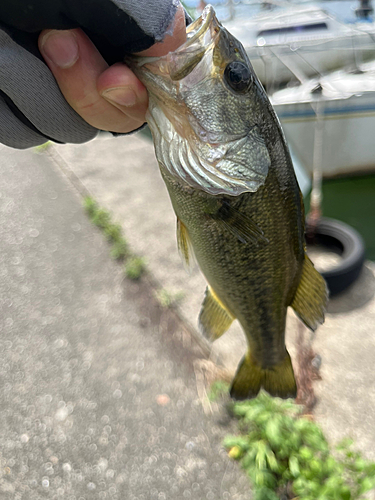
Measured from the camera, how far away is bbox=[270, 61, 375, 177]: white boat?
6641mm

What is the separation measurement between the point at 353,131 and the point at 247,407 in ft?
19.8

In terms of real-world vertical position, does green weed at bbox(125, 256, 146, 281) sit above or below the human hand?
below

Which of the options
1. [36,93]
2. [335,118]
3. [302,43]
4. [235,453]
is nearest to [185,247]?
[36,93]

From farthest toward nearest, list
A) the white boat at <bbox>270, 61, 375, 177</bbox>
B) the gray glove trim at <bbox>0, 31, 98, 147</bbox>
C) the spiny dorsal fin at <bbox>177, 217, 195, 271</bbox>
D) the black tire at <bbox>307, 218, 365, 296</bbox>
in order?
the white boat at <bbox>270, 61, 375, 177</bbox>
the black tire at <bbox>307, 218, 365, 296</bbox>
the spiny dorsal fin at <bbox>177, 217, 195, 271</bbox>
the gray glove trim at <bbox>0, 31, 98, 147</bbox>

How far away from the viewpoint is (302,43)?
7543 mm

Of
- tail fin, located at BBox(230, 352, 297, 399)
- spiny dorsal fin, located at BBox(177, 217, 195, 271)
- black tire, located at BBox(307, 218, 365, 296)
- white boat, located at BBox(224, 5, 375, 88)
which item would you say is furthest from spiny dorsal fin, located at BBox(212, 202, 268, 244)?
white boat, located at BBox(224, 5, 375, 88)

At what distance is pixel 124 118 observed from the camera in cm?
137

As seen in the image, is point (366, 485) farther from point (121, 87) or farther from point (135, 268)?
point (135, 268)

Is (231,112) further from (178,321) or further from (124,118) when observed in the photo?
(178,321)

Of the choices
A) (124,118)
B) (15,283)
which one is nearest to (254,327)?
(124,118)

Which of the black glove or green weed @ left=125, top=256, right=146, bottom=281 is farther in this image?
green weed @ left=125, top=256, right=146, bottom=281

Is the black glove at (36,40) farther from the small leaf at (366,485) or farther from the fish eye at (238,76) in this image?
the small leaf at (366,485)

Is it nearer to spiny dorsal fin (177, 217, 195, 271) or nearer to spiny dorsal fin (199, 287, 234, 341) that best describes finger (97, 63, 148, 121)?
spiny dorsal fin (177, 217, 195, 271)

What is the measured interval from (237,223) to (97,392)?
2028 millimetres
